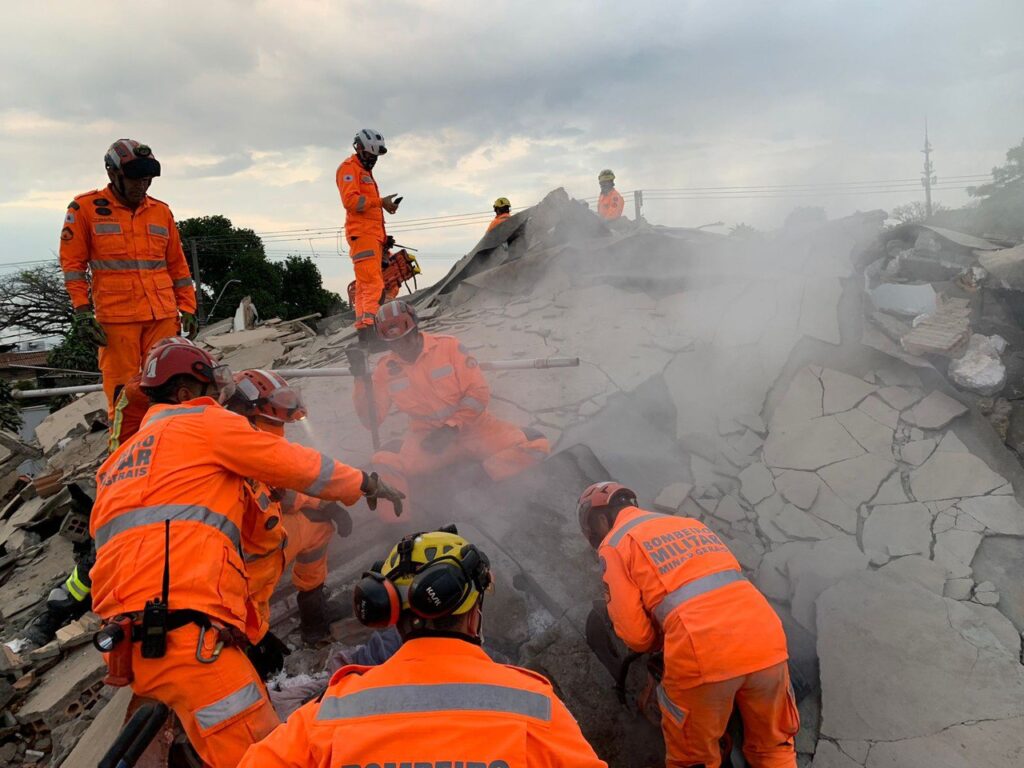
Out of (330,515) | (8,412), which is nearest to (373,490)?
(330,515)

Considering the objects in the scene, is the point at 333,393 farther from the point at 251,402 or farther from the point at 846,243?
the point at 846,243

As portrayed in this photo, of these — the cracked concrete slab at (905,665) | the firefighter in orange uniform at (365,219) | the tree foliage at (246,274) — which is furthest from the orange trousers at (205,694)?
the tree foliage at (246,274)

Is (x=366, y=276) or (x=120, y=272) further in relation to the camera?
(x=366, y=276)

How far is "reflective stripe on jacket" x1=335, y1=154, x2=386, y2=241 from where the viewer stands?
221 inches

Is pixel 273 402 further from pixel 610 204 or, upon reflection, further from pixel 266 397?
pixel 610 204

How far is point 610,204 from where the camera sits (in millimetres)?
10297

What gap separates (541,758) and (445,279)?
8.38m

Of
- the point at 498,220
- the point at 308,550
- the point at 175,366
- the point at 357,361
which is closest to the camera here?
the point at 175,366

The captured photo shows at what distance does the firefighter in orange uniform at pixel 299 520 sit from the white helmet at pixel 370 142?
3402mm

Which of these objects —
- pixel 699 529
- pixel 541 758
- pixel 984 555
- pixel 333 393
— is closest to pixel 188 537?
pixel 541 758

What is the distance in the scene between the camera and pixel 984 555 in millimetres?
3539

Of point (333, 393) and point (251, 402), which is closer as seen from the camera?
point (251, 402)

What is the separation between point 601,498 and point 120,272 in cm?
370

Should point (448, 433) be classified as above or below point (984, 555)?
above
